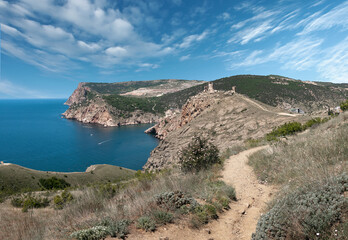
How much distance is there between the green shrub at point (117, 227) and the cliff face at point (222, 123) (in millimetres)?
26206

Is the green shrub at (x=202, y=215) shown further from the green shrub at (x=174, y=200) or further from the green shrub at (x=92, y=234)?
the green shrub at (x=92, y=234)

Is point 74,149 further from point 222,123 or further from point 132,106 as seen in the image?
point 132,106

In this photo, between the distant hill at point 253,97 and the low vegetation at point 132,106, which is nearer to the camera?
the distant hill at point 253,97

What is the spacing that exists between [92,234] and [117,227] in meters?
0.49

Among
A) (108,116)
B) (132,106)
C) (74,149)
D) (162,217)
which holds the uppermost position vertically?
(132,106)

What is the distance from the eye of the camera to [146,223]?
12.9ft

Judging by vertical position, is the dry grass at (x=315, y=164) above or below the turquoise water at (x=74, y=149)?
above

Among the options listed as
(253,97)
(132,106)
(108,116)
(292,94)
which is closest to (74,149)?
(108,116)

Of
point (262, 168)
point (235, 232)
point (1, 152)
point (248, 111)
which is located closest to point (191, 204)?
point (235, 232)

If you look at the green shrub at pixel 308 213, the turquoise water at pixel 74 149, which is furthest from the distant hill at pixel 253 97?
the green shrub at pixel 308 213

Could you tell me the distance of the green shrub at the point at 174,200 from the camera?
480cm

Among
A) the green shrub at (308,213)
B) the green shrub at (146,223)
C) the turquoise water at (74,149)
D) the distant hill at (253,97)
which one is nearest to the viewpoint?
the green shrub at (308,213)

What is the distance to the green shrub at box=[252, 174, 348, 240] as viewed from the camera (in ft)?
9.27

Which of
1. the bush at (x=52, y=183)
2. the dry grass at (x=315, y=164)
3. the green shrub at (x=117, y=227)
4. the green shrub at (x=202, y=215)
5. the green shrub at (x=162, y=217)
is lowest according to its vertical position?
the bush at (x=52, y=183)
